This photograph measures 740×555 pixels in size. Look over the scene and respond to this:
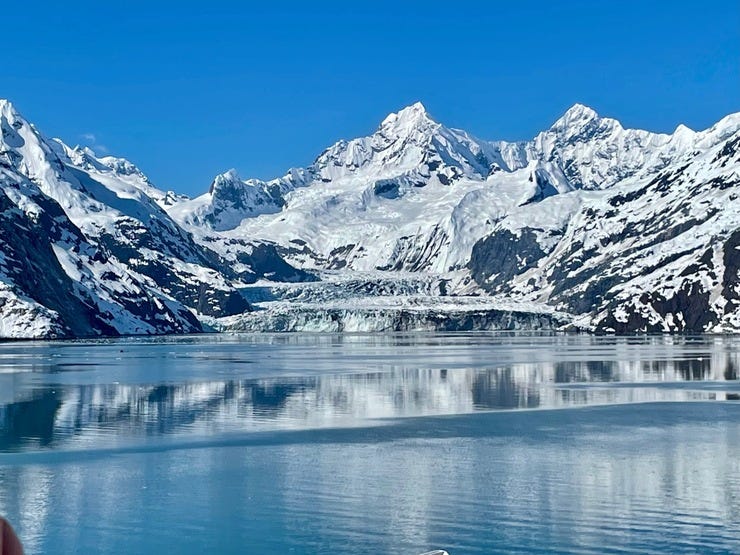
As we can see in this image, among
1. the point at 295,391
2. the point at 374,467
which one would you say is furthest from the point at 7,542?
the point at 295,391

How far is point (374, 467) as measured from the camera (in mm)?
56875

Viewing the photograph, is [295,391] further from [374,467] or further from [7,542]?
[7,542]

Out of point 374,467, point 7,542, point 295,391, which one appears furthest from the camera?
point 295,391

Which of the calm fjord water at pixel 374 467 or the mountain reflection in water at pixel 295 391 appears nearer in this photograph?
the calm fjord water at pixel 374 467

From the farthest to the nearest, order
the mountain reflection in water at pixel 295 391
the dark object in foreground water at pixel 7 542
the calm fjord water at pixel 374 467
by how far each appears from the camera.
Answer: the mountain reflection in water at pixel 295 391 < the calm fjord water at pixel 374 467 < the dark object in foreground water at pixel 7 542

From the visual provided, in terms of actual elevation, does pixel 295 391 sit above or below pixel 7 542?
above

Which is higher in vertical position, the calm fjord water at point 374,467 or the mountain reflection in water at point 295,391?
the mountain reflection in water at point 295,391

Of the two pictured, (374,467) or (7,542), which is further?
(374,467)

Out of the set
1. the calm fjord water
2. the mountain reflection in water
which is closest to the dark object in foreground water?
the calm fjord water

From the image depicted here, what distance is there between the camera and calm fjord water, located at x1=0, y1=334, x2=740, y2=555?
4153 cm

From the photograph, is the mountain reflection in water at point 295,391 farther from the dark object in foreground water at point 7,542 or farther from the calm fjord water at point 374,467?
the dark object in foreground water at point 7,542

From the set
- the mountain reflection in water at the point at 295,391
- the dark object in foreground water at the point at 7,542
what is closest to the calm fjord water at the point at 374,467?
the mountain reflection in water at the point at 295,391

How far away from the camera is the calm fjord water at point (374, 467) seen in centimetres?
4153

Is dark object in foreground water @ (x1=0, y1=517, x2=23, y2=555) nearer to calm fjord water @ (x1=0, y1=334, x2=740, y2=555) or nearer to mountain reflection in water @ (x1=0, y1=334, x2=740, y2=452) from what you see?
calm fjord water @ (x1=0, y1=334, x2=740, y2=555)
